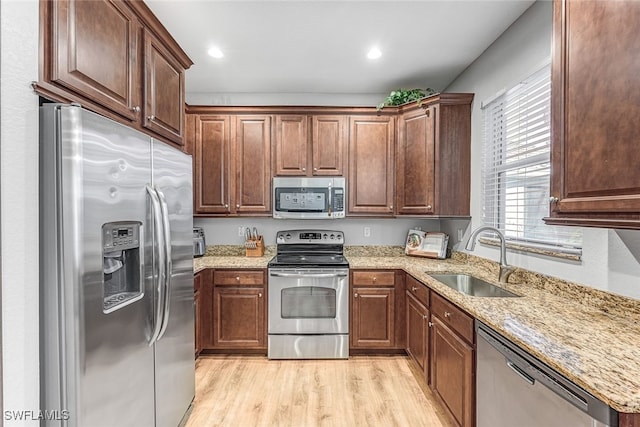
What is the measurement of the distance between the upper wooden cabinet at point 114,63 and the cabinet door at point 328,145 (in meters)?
1.54

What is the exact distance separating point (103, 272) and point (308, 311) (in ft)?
6.98

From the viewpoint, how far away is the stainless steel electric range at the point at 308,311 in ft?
10.2

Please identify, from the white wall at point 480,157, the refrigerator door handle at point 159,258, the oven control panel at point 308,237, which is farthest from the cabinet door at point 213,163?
the white wall at point 480,157

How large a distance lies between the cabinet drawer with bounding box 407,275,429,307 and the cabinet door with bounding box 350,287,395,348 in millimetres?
278

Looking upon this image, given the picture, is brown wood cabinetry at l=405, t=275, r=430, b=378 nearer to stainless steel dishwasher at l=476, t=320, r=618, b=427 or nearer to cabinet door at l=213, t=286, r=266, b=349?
stainless steel dishwasher at l=476, t=320, r=618, b=427

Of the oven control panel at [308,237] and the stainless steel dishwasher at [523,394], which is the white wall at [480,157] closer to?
the stainless steel dishwasher at [523,394]

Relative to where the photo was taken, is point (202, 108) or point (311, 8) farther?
point (202, 108)

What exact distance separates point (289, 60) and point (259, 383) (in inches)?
109

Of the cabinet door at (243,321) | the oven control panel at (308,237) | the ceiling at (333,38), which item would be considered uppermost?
the ceiling at (333,38)

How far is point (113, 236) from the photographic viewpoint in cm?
134

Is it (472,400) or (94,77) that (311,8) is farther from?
(472,400)

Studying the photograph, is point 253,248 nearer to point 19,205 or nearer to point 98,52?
point 98,52

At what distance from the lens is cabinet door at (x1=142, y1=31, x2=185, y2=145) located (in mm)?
1801

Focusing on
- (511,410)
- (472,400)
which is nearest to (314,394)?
(472,400)
